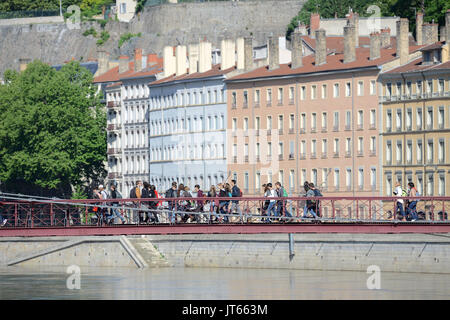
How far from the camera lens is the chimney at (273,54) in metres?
117

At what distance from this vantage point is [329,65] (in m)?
112

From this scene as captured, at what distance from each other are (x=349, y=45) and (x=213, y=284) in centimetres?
4496

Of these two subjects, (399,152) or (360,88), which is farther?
(360,88)

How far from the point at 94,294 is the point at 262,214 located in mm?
7503

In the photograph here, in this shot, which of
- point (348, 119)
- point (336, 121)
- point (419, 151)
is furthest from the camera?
point (336, 121)

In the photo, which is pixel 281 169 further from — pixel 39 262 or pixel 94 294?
pixel 94 294

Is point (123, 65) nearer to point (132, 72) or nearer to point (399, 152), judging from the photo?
point (132, 72)

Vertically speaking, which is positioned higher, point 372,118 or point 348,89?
point 348,89

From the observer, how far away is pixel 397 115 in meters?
108

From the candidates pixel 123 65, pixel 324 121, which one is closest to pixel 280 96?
pixel 324 121

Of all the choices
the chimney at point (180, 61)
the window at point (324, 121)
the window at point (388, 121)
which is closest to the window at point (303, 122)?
the window at point (324, 121)

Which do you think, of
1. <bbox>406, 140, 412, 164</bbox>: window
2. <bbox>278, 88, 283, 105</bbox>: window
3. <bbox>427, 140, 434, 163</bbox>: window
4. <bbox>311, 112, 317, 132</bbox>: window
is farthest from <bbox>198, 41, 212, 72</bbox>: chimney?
<bbox>427, 140, 434, 163</bbox>: window
